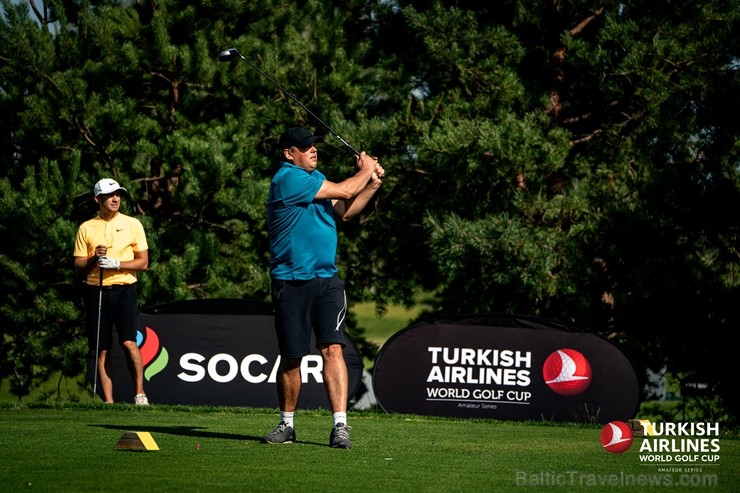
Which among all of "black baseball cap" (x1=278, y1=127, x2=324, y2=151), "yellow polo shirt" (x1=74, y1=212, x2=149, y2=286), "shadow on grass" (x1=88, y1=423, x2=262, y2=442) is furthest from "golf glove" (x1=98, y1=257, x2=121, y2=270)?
"black baseball cap" (x1=278, y1=127, x2=324, y2=151)

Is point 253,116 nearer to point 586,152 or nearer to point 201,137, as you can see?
point 201,137

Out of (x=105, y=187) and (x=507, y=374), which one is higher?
(x=105, y=187)

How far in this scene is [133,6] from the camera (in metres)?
12.6

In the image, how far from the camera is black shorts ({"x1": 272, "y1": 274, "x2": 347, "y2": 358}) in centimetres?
625

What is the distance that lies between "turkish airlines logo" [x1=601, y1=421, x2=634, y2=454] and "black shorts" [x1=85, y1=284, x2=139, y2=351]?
4429 millimetres

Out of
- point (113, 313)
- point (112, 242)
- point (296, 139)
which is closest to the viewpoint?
point (296, 139)

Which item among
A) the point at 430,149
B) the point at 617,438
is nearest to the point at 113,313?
the point at 430,149

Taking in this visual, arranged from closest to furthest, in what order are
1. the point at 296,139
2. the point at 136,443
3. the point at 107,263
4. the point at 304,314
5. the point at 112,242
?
the point at 136,443 → the point at 304,314 → the point at 296,139 → the point at 107,263 → the point at 112,242

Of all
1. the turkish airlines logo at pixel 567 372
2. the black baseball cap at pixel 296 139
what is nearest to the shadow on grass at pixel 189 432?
the black baseball cap at pixel 296 139

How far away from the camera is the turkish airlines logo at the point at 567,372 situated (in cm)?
951

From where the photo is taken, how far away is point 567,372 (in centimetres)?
955

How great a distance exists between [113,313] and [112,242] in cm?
62

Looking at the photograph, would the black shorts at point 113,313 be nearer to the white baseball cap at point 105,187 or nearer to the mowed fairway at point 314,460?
the white baseball cap at point 105,187

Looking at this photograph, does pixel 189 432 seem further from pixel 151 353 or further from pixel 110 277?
pixel 151 353
